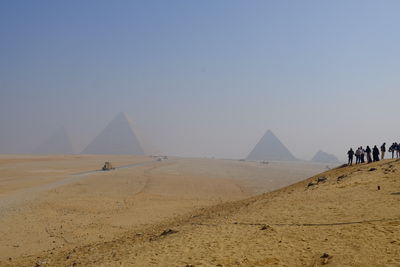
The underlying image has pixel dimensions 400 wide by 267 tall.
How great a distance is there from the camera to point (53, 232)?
1486cm

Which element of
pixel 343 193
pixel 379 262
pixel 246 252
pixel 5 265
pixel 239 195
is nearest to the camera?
pixel 379 262

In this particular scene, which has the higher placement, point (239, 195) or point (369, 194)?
point (369, 194)

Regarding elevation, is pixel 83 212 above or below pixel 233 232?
below

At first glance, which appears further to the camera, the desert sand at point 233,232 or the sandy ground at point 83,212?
the sandy ground at point 83,212

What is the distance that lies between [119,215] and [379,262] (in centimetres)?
1375

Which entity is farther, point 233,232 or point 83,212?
point 83,212

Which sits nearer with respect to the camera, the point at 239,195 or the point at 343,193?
the point at 343,193

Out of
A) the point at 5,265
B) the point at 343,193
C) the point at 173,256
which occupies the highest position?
the point at 343,193

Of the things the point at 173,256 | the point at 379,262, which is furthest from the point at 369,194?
the point at 173,256

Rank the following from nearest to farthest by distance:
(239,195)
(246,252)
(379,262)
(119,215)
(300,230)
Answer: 1. (379,262)
2. (246,252)
3. (300,230)
4. (119,215)
5. (239,195)

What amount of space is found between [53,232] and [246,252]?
9.74m

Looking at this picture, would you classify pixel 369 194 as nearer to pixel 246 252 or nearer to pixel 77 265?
pixel 246 252

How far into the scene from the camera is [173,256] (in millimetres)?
8820

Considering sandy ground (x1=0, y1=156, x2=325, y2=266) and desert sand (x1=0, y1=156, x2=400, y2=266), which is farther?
sandy ground (x1=0, y1=156, x2=325, y2=266)
